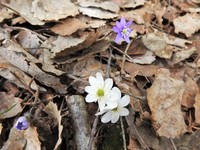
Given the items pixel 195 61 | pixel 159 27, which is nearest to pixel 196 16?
pixel 159 27

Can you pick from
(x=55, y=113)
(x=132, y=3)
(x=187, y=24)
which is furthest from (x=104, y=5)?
(x=55, y=113)

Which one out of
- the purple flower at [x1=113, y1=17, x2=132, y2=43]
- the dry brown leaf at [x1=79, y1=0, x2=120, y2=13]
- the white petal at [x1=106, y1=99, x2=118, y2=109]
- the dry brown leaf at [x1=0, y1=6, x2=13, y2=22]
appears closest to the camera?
the white petal at [x1=106, y1=99, x2=118, y2=109]

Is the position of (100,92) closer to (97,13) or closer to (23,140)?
(23,140)

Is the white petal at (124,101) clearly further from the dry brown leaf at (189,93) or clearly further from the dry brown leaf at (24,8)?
the dry brown leaf at (24,8)

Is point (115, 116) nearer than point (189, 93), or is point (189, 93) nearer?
point (115, 116)

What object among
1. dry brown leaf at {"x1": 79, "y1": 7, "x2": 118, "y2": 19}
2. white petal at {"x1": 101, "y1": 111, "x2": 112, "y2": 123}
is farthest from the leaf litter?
white petal at {"x1": 101, "y1": 111, "x2": 112, "y2": 123}

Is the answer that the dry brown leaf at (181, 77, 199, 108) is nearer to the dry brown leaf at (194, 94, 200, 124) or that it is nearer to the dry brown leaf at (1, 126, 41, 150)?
the dry brown leaf at (194, 94, 200, 124)
